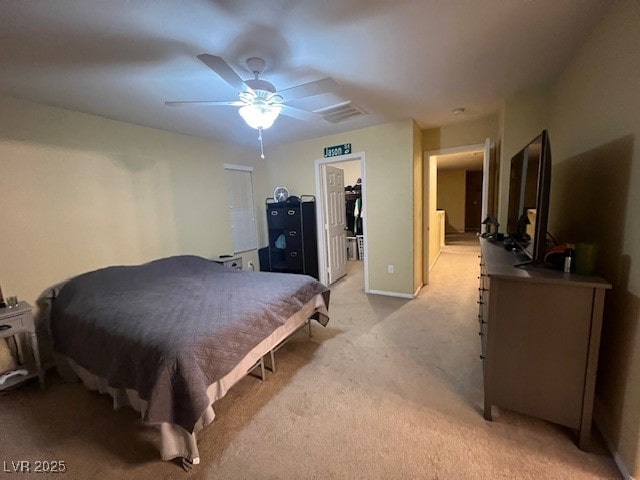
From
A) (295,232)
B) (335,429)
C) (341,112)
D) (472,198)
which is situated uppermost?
(341,112)

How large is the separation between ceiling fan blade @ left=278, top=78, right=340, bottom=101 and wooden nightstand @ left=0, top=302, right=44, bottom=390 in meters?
2.51

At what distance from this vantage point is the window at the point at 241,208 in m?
4.12

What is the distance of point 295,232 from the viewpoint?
14.1 ft

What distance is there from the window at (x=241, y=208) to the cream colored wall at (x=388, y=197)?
1245 millimetres

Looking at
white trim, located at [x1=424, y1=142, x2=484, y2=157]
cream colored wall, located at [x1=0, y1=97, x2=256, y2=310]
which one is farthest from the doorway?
cream colored wall, located at [x1=0, y1=97, x2=256, y2=310]

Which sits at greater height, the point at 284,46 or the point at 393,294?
the point at 284,46

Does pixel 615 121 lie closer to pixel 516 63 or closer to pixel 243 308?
pixel 516 63

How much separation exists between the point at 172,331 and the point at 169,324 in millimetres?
116

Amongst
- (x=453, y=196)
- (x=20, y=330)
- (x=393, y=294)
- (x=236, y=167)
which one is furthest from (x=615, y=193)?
(x=453, y=196)

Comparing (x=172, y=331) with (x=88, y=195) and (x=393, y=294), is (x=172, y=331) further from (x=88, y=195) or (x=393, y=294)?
(x=393, y=294)

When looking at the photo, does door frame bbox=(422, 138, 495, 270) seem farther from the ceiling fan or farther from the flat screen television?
the ceiling fan

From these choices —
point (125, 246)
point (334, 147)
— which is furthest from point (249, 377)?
point (334, 147)

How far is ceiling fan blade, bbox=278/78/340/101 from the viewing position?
5.46ft

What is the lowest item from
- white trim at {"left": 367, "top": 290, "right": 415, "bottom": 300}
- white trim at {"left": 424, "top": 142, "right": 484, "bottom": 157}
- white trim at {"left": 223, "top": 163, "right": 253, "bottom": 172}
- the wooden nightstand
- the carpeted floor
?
the carpeted floor
